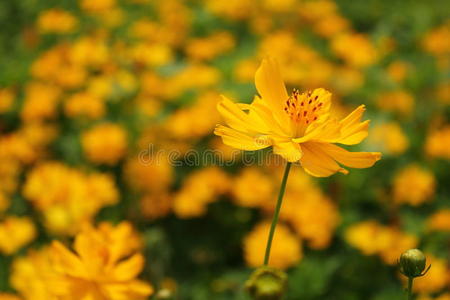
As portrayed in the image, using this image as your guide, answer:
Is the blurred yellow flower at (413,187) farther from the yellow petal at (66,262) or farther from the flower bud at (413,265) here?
the yellow petal at (66,262)

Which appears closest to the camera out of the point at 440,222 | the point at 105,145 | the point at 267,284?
the point at 267,284

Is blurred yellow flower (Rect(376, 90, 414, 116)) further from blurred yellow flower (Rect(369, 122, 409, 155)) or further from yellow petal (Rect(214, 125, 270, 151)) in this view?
yellow petal (Rect(214, 125, 270, 151))

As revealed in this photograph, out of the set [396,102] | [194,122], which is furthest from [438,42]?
[194,122]

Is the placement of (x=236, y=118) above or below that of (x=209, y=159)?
below

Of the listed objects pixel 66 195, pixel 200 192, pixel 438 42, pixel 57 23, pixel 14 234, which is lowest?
pixel 14 234

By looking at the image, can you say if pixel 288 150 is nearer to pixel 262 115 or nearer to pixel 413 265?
pixel 262 115

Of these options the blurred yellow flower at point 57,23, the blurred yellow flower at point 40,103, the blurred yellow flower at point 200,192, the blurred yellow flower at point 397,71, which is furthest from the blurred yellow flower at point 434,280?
the blurred yellow flower at point 57,23
